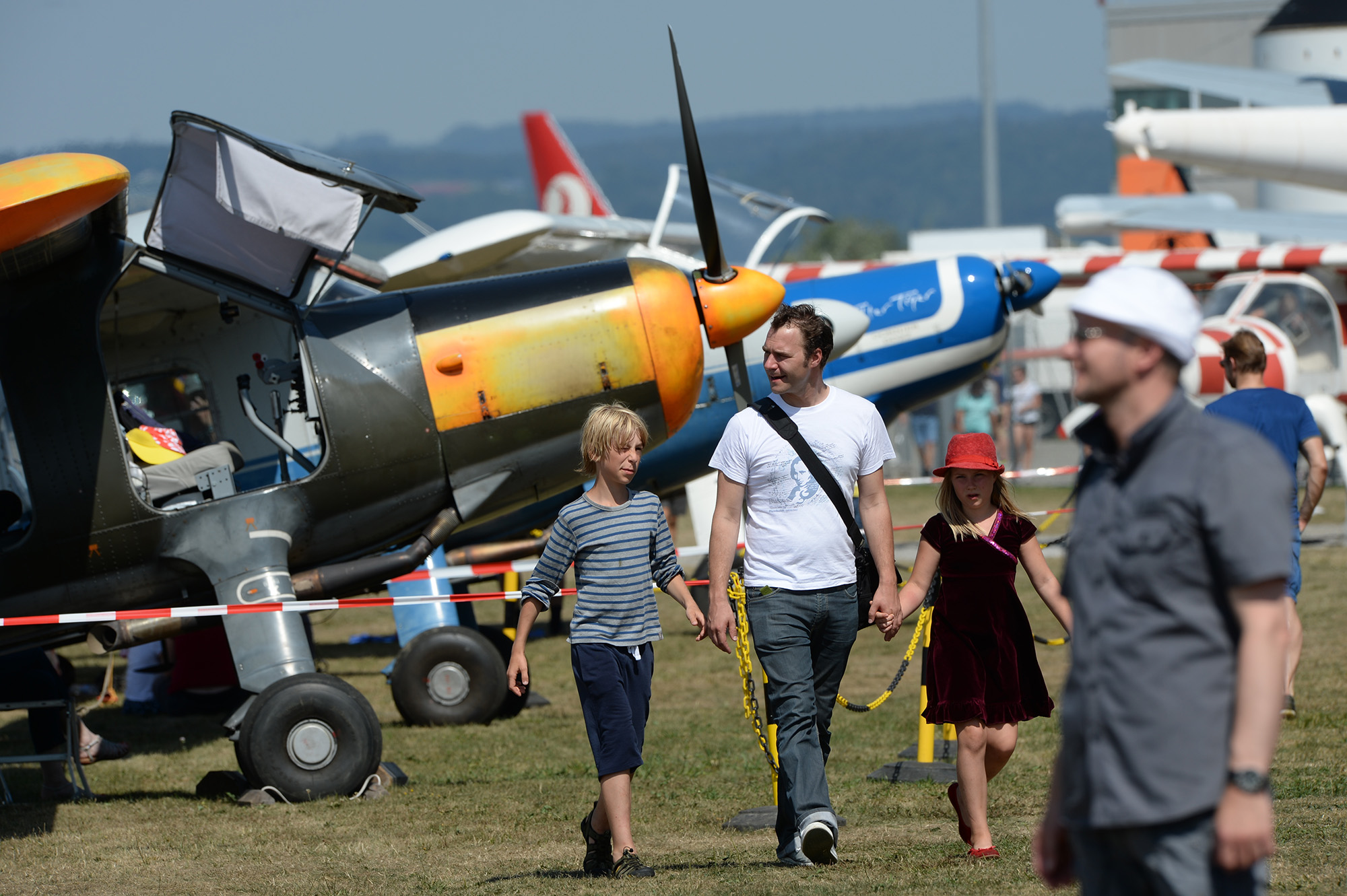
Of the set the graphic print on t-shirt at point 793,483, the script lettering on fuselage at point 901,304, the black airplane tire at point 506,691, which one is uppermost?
the script lettering on fuselage at point 901,304

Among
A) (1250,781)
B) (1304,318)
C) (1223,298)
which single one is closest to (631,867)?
(1250,781)

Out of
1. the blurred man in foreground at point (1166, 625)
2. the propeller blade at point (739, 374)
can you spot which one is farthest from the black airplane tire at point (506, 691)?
the blurred man in foreground at point (1166, 625)

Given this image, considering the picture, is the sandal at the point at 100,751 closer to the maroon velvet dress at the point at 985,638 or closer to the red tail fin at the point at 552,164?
the maroon velvet dress at the point at 985,638

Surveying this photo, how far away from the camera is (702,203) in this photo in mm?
7422

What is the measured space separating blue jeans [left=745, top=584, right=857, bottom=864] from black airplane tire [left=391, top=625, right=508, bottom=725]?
365cm

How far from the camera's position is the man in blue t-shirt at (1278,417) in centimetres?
661

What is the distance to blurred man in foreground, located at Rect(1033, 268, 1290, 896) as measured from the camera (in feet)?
7.36

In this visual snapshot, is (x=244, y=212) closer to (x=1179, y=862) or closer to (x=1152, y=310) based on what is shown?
(x=1152, y=310)

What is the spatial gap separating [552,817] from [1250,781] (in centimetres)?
406

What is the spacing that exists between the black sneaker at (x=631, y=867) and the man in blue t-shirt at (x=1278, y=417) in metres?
3.45

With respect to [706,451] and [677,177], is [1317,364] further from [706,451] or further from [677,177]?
[706,451]

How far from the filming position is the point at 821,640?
4812mm

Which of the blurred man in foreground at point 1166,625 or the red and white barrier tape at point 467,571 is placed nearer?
the blurred man in foreground at point 1166,625

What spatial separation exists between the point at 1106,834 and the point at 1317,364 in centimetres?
1829
